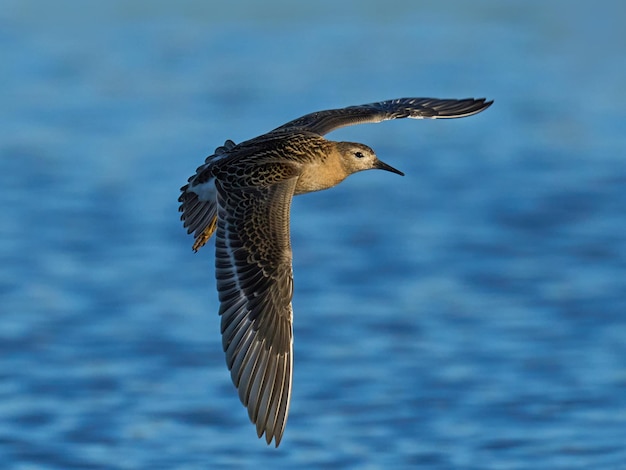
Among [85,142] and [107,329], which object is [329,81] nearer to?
[85,142]

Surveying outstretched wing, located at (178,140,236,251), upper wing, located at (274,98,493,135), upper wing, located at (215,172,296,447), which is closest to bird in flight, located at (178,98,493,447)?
upper wing, located at (215,172,296,447)

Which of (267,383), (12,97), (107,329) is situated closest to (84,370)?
(107,329)

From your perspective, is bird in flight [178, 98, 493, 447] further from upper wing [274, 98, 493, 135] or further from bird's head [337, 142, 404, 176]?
upper wing [274, 98, 493, 135]

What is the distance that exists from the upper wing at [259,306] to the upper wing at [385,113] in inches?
61.6

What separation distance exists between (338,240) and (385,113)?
5.49m

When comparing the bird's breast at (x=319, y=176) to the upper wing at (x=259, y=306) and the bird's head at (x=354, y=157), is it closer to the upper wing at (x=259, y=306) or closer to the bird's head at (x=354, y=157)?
the bird's head at (x=354, y=157)

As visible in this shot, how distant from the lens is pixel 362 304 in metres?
13.6

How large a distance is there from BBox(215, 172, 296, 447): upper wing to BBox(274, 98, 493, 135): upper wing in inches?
61.6

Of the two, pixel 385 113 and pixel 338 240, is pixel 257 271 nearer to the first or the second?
pixel 385 113

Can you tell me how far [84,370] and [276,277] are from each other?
4.92 metres

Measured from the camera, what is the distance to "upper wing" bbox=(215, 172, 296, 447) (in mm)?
7895

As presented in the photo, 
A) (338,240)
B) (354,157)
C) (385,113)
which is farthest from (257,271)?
(338,240)

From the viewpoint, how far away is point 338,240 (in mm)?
15031

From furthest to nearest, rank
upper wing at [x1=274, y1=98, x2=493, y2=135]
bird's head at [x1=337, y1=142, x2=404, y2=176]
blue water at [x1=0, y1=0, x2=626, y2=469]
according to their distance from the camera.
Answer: blue water at [x1=0, y1=0, x2=626, y2=469] → upper wing at [x1=274, y1=98, x2=493, y2=135] → bird's head at [x1=337, y1=142, x2=404, y2=176]
